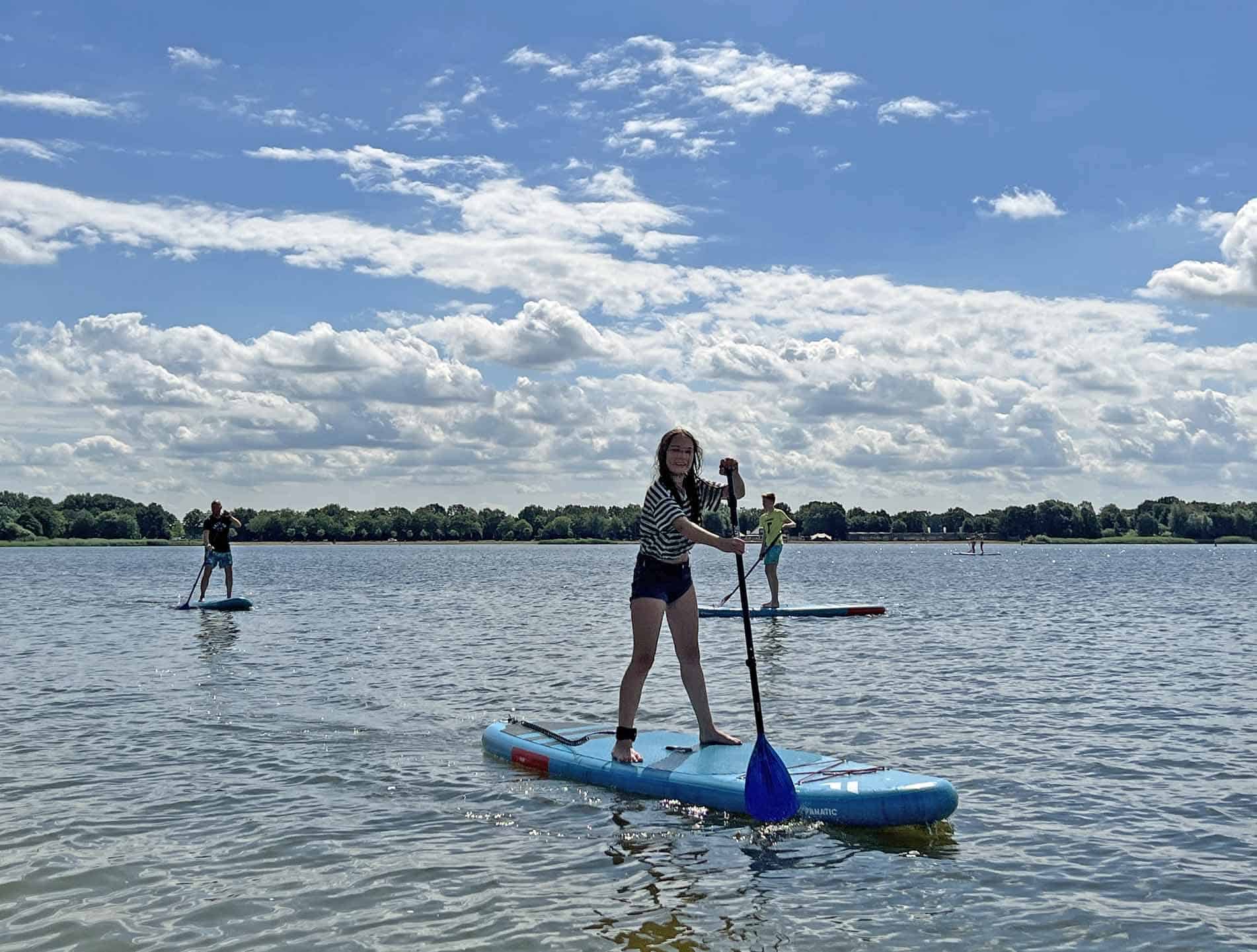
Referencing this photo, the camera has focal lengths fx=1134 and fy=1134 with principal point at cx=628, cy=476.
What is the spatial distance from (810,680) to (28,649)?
1410 cm

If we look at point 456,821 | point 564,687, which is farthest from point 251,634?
point 456,821

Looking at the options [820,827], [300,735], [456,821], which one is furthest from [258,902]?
[300,735]

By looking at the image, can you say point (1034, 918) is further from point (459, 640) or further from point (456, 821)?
point (459, 640)

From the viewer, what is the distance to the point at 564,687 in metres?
15.6

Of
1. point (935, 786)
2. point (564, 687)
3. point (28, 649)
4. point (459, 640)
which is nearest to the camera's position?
point (935, 786)

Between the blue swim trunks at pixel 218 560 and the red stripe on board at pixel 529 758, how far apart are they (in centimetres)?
2001

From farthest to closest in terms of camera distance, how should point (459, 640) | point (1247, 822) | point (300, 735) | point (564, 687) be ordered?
point (459, 640) < point (564, 687) < point (300, 735) < point (1247, 822)

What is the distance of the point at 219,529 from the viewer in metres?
27.4

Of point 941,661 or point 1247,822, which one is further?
point 941,661

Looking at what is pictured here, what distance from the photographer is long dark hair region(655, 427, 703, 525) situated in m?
8.70

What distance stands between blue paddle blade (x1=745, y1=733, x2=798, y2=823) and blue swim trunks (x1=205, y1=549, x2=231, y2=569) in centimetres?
2276

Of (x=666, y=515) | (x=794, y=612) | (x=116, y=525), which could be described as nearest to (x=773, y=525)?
(x=794, y=612)

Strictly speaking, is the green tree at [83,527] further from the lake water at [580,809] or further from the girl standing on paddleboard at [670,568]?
the girl standing on paddleboard at [670,568]

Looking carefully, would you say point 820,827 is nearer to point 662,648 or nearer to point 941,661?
point 941,661
